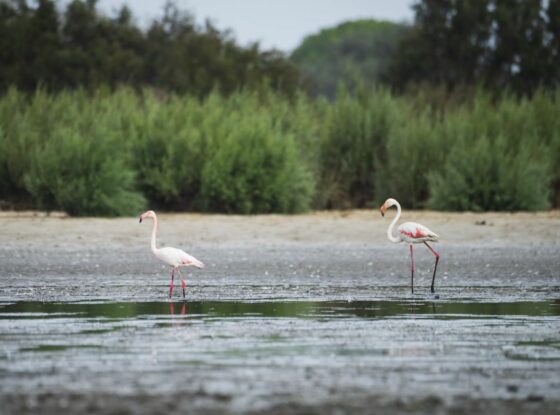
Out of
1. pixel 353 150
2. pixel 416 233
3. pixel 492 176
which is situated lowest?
pixel 416 233

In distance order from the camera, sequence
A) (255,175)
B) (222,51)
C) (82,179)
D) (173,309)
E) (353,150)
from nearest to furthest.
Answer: (173,309) < (82,179) < (255,175) < (353,150) < (222,51)

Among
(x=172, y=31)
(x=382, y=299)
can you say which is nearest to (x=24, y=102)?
(x=382, y=299)

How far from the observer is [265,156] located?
2336 cm

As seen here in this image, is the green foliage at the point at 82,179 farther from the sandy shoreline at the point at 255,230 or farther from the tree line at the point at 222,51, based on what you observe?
the tree line at the point at 222,51

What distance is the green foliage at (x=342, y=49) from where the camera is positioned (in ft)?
315

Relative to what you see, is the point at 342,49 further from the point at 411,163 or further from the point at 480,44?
the point at 411,163

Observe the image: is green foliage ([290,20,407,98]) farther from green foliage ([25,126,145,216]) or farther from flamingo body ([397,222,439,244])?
flamingo body ([397,222,439,244])

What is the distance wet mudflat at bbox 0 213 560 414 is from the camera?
6.96 metres

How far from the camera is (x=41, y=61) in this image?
45344 mm

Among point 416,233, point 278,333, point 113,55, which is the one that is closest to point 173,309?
point 278,333

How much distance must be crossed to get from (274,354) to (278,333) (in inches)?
48.3

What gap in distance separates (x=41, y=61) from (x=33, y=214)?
25081mm

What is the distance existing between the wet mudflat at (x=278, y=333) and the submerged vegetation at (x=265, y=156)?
14.5 ft

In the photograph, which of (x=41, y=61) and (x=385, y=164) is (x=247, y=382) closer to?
(x=385, y=164)
